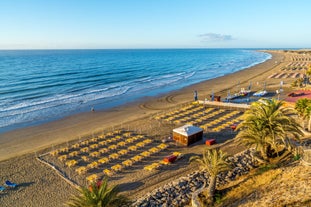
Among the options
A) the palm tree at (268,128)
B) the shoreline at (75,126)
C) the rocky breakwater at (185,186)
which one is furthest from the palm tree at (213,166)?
the shoreline at (75,126)

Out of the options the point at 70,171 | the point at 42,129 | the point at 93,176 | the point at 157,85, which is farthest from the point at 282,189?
the point at 157,85

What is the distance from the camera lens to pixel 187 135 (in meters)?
21.7

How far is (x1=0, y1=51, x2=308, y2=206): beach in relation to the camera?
52.5 feet

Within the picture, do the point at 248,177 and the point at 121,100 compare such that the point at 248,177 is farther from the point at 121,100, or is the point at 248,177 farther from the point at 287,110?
the point at 121,100

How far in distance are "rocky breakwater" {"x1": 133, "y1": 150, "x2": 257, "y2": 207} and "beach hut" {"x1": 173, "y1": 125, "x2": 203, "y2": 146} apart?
16.5 feet

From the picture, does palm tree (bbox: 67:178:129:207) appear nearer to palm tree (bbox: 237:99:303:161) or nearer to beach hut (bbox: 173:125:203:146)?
palm tree (bbox: 237:99:303:161)

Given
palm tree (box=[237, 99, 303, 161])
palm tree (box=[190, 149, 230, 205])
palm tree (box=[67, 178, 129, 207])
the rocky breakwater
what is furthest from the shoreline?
palm tree (box=[190, 149, 230, 205])

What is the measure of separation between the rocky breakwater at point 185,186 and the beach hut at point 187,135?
198 inches

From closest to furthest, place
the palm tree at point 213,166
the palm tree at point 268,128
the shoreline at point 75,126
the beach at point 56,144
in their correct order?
the palm tree at point 213,166, the palm tree at point 268,128, the beach at point 56,144, the shoreline at point 75,126

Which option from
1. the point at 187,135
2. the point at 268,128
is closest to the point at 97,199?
the point at 268,128

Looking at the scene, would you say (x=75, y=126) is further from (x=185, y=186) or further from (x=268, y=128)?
(x=268, y=128)

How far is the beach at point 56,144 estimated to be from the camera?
1600cm

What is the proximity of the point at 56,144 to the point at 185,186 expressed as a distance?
1481 cm

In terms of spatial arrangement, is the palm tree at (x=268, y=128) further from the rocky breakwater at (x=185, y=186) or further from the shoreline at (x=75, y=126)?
the shoreline at (x=75, y=126)
